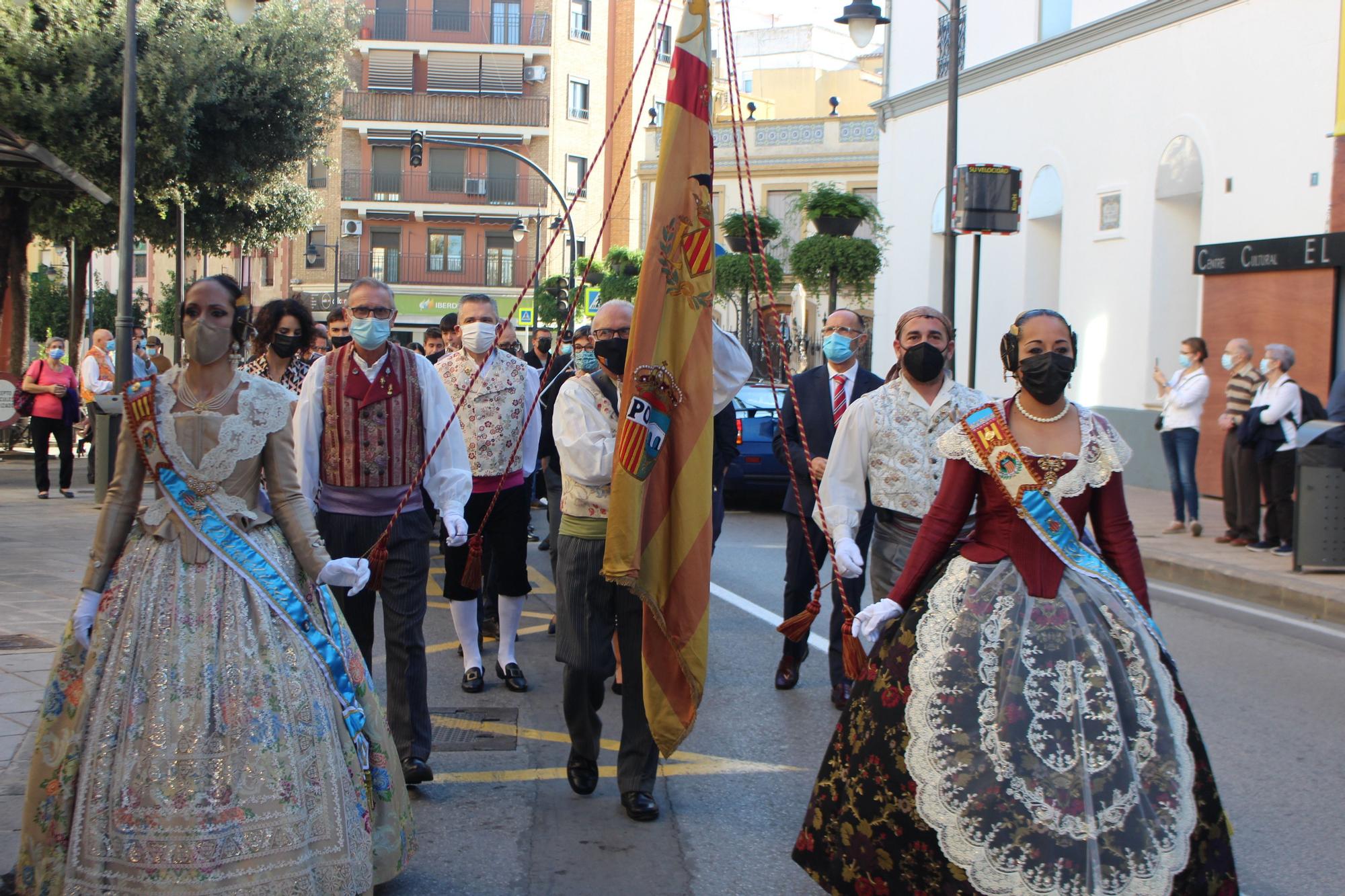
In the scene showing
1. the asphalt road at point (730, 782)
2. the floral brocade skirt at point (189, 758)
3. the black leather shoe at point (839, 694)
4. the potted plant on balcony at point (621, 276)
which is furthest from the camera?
the potted plant on balcony at point (621, 276)

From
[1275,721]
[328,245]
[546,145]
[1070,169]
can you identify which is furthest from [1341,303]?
[328,245]

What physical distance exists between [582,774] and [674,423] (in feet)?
4.66

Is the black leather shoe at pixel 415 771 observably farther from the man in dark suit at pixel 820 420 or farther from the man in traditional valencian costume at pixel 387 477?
the man in dark suit at pixel 820 420

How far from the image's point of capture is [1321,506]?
1052 cm

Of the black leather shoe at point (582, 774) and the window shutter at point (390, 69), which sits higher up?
the window shutter at point (390, 69)

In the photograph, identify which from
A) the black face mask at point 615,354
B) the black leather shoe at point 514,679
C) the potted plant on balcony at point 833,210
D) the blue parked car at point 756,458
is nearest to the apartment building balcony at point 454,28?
the potted plant on balcony at point 833,210

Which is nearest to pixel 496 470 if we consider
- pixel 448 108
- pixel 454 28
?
pixel 448 108

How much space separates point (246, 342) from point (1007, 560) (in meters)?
2.51

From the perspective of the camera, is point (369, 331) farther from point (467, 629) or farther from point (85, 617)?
point (467, 629)

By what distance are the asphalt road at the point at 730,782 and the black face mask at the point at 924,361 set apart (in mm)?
1691

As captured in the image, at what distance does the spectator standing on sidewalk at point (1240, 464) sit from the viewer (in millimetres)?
12055

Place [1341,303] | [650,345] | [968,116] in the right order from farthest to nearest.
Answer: [968,116]
[1341,303]
[650,345]

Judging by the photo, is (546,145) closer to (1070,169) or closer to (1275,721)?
(1070,169)

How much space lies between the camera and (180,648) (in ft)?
12.0
